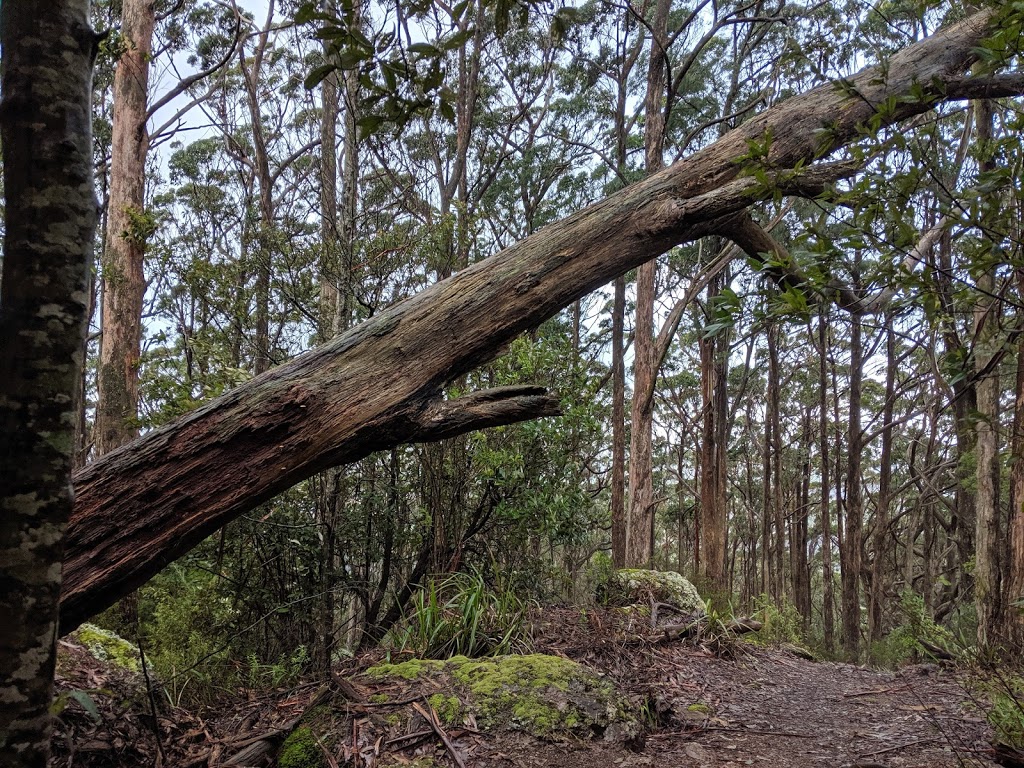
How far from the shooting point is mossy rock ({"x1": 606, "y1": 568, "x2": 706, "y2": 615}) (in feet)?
22.0

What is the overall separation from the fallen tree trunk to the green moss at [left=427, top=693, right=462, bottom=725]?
1259mm

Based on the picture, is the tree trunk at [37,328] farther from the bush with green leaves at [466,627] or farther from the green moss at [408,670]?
the bush with green leaves at [466,627]

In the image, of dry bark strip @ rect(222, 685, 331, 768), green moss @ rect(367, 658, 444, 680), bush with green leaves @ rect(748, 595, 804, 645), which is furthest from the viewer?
bush with green leaves @ rect(748, 595, 804, 645)

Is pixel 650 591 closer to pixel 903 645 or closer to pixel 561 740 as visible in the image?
pixel 561 740

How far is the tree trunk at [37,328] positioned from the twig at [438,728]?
5.75 ft

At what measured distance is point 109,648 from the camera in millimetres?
3512

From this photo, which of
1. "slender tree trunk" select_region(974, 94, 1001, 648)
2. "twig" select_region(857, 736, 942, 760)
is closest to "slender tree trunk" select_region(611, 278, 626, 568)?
"slender tree trunk" select_region(974, 94, 1001, 648)

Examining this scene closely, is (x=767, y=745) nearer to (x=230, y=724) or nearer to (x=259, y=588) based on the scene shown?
(x=230, y=724)

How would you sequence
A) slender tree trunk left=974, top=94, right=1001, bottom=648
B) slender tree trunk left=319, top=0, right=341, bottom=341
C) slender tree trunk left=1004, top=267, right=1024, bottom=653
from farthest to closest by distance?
slender tree trunk left=974, top=94, right=1001, bottom=648 < slender tree trunk left=319, top=0, right=341, bottom=341 < slender tree trunk left=1004, top=267, right=1024, bottom=653

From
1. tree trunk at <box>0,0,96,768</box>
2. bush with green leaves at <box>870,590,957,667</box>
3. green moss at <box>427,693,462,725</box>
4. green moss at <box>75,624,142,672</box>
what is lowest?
bush with green leaves at <box>870,590,957,667</box>

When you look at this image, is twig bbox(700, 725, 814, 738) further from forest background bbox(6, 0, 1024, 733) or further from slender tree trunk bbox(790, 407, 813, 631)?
slender tree trunk bbox(790, 407, 813, 631)

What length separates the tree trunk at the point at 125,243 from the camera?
6836 millimetres

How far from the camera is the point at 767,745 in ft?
11.5

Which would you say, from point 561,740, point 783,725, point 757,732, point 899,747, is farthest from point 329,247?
point 899,747
